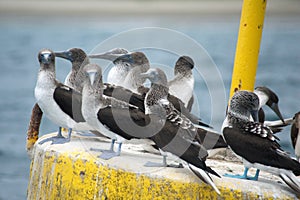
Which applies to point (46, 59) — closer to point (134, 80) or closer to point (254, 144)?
point (134, 80)

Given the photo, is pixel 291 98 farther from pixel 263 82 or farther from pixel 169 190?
pixel 169 190

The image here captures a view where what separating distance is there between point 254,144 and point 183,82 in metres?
2.55

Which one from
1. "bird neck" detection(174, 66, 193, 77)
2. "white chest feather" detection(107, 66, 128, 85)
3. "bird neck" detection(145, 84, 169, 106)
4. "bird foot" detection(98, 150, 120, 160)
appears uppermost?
"bird neck" detection(174, 66, 193, 77)

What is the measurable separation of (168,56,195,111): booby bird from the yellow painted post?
0.91 m

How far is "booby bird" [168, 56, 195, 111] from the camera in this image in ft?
27.2

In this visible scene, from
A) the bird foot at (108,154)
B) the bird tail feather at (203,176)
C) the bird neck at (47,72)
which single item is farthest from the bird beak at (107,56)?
the bird tail feather at (203,176)

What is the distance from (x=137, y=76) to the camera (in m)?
7.77

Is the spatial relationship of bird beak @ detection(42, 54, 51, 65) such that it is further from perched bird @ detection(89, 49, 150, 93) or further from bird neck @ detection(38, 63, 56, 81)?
perched bird @ detection(89, 49, 150, 93)

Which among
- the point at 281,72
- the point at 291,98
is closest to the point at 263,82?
the point at 291,98

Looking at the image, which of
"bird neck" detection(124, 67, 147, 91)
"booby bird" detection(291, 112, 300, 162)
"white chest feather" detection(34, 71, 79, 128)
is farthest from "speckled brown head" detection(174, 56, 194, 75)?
"white chest feather" detection(34, 71, 79, 128)

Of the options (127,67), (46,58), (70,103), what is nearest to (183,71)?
(127,67)

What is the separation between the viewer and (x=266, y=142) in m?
5.98

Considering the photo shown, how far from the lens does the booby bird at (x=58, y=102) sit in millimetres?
7008

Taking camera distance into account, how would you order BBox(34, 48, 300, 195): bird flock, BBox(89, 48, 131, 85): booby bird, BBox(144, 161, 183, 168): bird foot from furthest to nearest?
BBox(89, 48, 131, 85): booby bird < BBox(144, 161, 183, 168): bird foot < BBox(34, 48, 300, 195): bird flock
